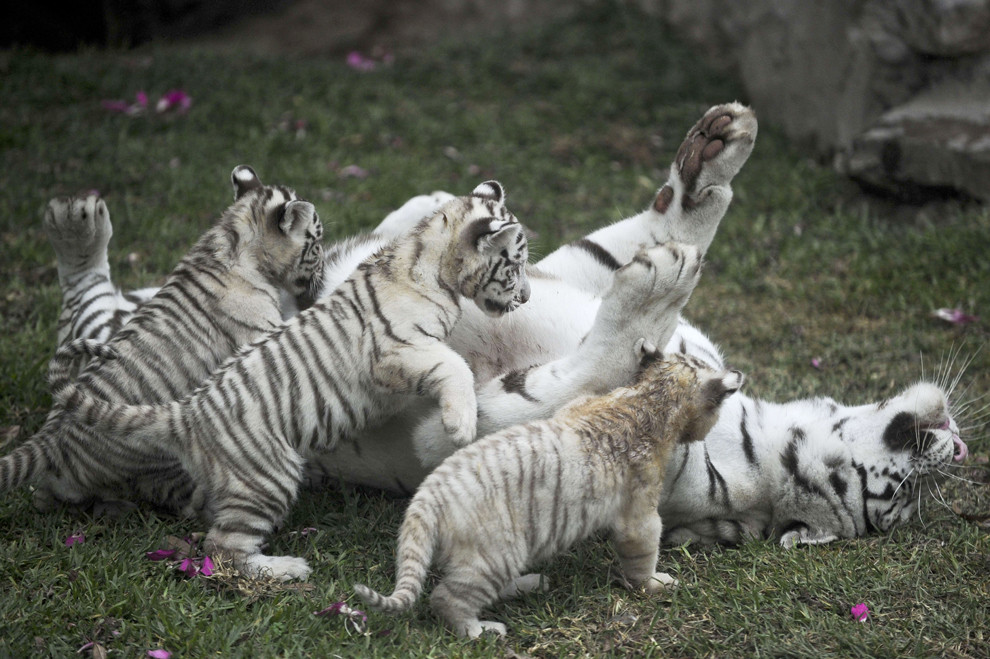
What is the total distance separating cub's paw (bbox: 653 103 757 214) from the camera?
3.11 metres

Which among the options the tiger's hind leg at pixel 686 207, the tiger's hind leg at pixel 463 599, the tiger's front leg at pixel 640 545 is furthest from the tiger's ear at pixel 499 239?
the tiger's hind leg at pixel 463 599

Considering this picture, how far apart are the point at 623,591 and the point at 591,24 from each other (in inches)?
238

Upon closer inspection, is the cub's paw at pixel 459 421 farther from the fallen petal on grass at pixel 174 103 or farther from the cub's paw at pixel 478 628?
the fallen petal on grass at pixel 174 103

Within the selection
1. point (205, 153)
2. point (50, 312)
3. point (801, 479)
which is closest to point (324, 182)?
point (205, 153)

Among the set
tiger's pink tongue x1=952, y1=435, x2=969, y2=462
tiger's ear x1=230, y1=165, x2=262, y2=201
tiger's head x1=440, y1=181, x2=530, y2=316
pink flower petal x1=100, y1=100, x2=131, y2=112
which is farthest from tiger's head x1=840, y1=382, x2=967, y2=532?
pink flower petal x1=100, y1=100, x2=131, y2=112

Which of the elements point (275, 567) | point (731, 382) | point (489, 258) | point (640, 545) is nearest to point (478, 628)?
point (640, 545)

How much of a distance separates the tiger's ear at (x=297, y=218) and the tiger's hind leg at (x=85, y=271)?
2.38 ft

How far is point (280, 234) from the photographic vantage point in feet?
9.88

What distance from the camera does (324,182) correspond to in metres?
5.50

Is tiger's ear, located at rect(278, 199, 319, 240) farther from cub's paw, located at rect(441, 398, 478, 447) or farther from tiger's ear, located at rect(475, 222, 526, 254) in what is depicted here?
cub's paw, located at rect(441, 398, 478, 447)

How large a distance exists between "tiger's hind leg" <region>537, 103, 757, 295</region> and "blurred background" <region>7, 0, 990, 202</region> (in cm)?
204

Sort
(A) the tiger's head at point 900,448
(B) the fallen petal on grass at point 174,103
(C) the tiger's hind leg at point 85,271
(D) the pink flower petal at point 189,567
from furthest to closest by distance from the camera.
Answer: (B) the fallen petal on grass at point 174,103
(C) the tiger's hind leg at point 85,271
(A) the tiger's head at point 900,448
(D) the pink flower petal at point 189,567

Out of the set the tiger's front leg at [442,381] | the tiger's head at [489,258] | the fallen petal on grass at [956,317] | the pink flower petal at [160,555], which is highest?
the tiger's head at [489,258]

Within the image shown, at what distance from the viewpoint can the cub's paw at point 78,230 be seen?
11.1 ft
